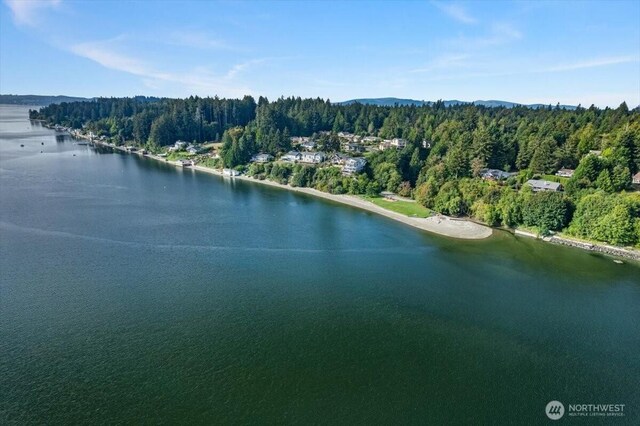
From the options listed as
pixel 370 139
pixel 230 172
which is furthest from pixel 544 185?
pixel 230 172

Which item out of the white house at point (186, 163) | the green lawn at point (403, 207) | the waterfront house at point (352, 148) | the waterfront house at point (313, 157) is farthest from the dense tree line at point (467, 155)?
the white house at point (186, 163)

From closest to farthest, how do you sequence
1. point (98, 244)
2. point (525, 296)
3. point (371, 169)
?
point (525, 296), point (98, 244), point (371, 169)

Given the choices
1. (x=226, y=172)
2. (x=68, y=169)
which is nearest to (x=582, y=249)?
(x=226, y=172)

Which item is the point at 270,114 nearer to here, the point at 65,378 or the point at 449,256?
the point at 449,256

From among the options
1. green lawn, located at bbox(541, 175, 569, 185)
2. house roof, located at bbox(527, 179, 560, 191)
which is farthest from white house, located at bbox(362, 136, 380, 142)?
house roof, located at bbox(527, 179, 560, 191)

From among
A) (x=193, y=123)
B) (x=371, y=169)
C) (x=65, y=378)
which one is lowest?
(x=65, y=378)

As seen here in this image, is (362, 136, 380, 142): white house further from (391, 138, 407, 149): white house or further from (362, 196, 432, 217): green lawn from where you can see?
(362, 196, 432, 217): green lawn

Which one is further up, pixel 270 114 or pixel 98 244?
pixel 270 114
